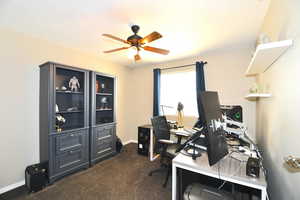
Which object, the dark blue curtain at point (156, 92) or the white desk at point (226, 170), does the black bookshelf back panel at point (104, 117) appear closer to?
the dark blue curtain at point (156, 92)

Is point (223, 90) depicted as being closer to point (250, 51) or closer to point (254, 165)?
point (250, 51)

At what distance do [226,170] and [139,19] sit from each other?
6.48ft

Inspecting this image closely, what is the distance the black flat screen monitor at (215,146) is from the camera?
1089 millimetres

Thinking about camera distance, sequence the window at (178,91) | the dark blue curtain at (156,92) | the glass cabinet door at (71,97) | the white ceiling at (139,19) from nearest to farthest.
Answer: the white ceiling at (139,19) → the glass cabinet door at (71,97) → the window at (178,91) → the dark blue curtain at (156,92)

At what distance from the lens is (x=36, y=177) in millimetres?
1950

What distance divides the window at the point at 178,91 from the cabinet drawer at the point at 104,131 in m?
1.52

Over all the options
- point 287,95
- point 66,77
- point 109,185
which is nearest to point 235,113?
point 287,95

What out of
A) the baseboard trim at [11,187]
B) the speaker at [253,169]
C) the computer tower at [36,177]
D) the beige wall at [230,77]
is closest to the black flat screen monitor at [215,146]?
the speaker at [253,169]

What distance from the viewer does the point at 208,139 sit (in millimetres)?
1076

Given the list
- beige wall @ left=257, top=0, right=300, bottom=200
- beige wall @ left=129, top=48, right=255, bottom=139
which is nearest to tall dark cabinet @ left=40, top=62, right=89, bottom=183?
beige wall @ left=129, top=48, right=255, bottom=139

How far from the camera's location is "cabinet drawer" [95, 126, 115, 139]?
110 inches

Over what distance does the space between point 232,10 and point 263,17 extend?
500 mm

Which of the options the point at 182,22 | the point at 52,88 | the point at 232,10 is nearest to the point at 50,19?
the point at 52,88

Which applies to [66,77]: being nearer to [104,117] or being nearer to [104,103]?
[104,103]
